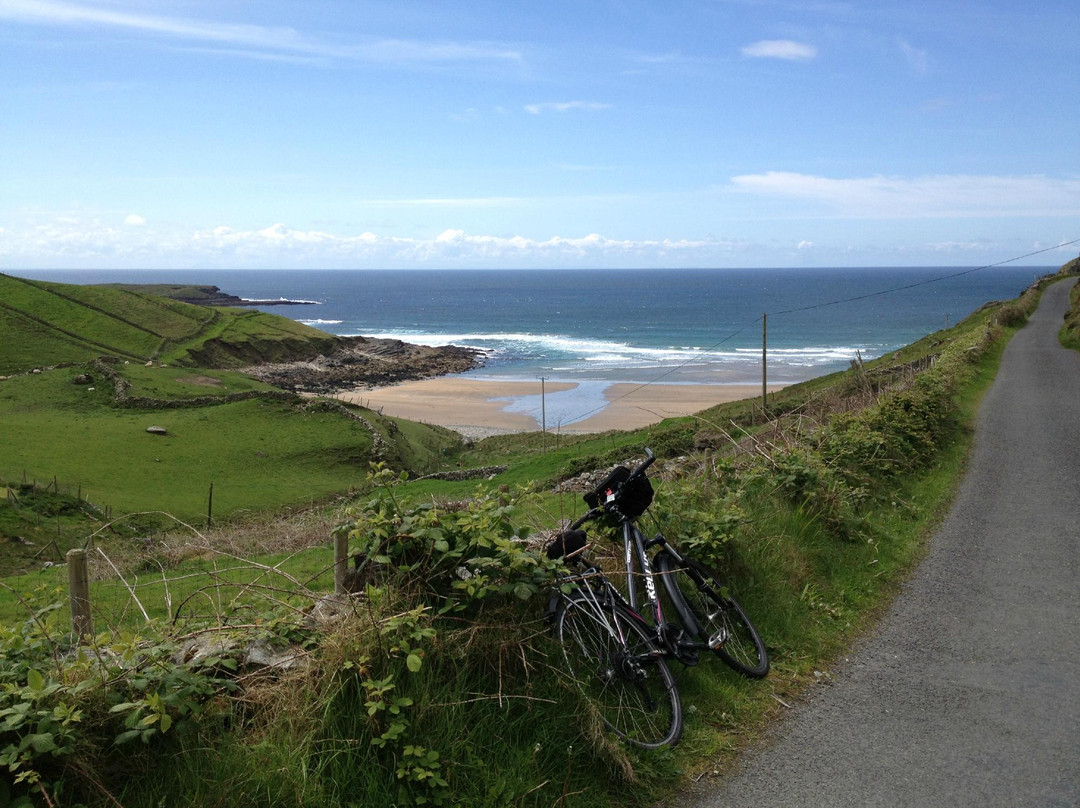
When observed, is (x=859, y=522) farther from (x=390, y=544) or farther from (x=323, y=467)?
(x=323, y=467)

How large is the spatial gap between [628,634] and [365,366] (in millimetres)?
73800

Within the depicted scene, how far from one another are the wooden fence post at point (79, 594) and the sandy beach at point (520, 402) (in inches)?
1574

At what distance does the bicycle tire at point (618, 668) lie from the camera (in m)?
4.72

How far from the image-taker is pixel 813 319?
123 metres

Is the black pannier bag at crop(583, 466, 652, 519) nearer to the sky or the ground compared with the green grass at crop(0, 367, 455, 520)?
nearer to the sky

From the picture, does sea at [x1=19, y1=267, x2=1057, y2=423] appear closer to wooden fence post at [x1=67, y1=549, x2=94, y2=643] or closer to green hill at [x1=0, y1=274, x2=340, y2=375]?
green hill at [x1=0, y1=274, x2=340, y2=375]

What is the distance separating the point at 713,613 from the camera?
602cm

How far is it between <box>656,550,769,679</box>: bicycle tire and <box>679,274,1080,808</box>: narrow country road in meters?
0.50

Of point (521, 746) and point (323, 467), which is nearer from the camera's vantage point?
point (521, 746)

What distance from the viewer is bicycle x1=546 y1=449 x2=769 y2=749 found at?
4773 mm

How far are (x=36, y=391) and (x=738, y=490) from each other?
121ft

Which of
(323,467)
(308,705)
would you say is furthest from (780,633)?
(323,467)

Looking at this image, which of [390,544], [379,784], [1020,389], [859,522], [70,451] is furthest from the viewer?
[70,451]

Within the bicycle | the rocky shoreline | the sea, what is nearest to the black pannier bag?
the bicycle
